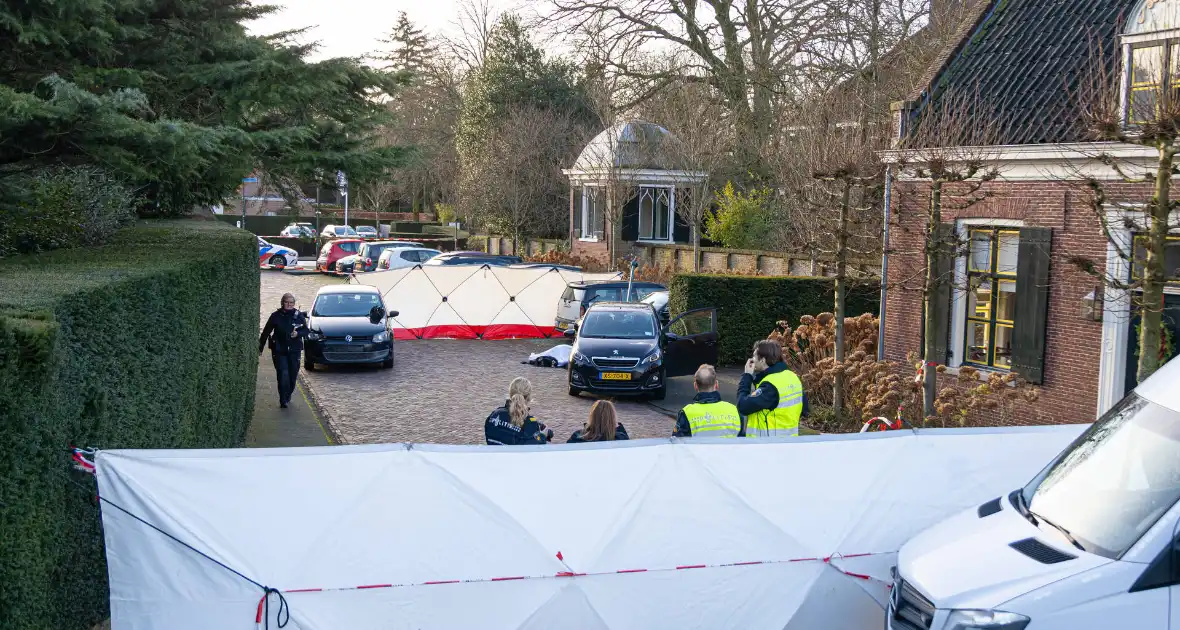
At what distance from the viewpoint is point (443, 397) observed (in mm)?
18438

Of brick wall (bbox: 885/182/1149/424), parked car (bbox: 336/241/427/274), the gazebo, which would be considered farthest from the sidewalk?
parked car (bbox: 336/241/427/274)

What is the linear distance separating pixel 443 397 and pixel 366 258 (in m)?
25.9

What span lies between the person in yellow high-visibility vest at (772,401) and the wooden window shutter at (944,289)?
590 centimetres

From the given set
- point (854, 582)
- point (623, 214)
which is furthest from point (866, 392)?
point (623, 214)

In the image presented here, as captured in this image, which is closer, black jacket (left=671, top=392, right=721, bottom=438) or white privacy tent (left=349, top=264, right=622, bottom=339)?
black jacket (left=671, top=392, right=721, bottom=438)

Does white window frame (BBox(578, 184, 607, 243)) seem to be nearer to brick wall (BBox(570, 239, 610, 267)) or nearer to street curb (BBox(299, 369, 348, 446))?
brick wall (BBox(570, 239, 610, 267))

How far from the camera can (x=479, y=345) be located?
25.5 metres

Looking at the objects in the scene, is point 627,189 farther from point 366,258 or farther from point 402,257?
A: point 366,258

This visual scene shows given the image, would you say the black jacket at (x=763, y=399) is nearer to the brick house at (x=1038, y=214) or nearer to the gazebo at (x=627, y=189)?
the brick house at (x=1038, y=214)

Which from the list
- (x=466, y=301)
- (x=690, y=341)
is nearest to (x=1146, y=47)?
(x=690, y=341)

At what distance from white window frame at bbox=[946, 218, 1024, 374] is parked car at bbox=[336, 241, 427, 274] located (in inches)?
1140

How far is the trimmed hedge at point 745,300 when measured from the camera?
2258 centimetres

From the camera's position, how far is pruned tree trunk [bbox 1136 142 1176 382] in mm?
10609

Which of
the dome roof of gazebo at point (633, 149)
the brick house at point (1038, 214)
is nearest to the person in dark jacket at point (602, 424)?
the brick house at point (1038, 214)
